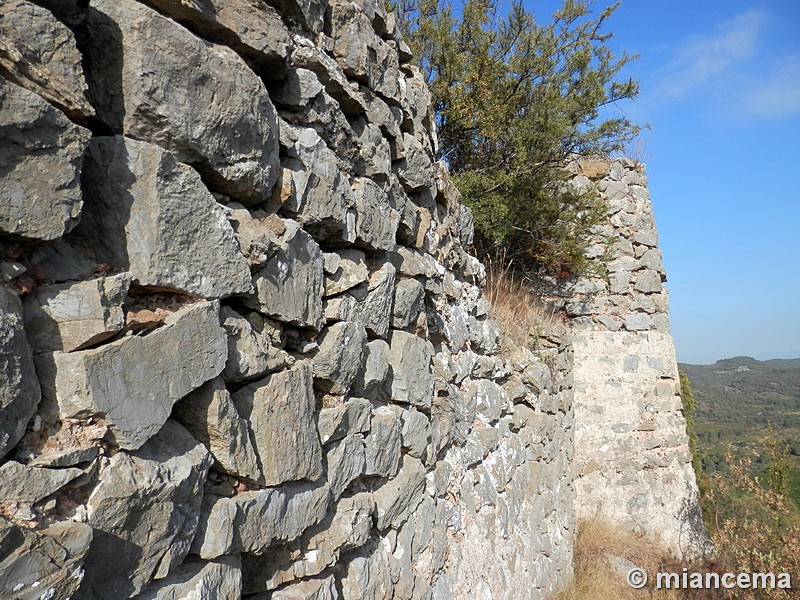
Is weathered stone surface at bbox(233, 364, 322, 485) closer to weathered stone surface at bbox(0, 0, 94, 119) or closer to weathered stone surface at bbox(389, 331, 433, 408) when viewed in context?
weathered stone surface at bbox(389, 331, 433, 408)

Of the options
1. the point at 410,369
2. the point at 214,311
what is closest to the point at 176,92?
the point at 214,311

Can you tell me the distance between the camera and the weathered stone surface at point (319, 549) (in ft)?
6.29

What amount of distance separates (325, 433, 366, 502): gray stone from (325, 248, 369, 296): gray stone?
631mm

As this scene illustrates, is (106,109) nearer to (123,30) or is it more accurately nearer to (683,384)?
(123,30)

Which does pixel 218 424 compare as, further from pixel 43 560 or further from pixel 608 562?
pixel 608 562

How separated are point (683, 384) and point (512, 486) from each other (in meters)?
5.80

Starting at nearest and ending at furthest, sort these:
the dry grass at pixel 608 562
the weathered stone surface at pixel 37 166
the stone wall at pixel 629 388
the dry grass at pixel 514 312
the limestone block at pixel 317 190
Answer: the weathered stone surface at pixel 37 166
the limestone block at pixel 317 190
the dry grass at pixel 608 562
the dry grass at pixel 514 312
the stone wall at pixel 629 388

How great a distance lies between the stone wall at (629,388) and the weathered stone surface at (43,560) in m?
6.32

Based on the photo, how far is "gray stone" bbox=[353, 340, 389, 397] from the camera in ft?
8.30

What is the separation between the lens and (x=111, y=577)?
4.42 feet

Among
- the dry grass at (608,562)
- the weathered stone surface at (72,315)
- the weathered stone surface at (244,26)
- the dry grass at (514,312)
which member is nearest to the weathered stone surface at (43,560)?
the weathered stone surface at (72,315)

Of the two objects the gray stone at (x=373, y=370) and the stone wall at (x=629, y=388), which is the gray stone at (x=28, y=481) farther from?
the stone wall at (x=629, y=388)

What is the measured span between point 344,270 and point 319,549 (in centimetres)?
113

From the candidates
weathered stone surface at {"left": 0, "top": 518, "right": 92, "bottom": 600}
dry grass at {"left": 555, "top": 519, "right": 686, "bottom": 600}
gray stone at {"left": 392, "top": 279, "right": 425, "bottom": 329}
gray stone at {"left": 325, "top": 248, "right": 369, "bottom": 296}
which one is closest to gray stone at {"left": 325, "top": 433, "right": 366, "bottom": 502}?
gray stone at {"left": 325, "top": 248, "right": 369, "bottom": 296}
